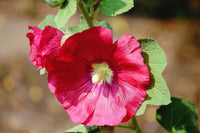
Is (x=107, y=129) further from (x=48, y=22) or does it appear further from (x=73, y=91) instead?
(x=48, y=22)

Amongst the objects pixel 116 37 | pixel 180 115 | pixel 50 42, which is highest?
pixel 50 42

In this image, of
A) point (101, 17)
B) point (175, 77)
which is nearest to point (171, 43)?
point (175, 77)

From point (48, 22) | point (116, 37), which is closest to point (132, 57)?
point (48, 22)

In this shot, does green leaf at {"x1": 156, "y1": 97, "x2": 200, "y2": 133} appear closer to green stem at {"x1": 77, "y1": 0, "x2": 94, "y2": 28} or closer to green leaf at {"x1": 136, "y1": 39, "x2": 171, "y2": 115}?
green leaf at {"x1": 136, "y1": 39, "x2": 171, "y2": 115}

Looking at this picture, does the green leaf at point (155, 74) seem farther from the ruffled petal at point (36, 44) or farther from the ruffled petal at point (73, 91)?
the ruffled petal at point (36, 44)

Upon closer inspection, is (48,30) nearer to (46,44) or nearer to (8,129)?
(46,44)

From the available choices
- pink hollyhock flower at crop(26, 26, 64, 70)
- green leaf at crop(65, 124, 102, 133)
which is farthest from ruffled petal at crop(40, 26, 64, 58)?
green leaf at crop(65, 124, 102, 133)
